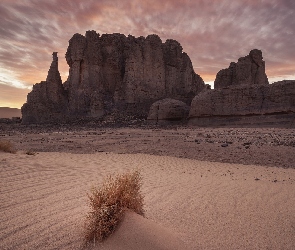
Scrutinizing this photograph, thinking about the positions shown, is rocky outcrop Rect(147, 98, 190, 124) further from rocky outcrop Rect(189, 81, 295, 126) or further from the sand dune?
the sand dune

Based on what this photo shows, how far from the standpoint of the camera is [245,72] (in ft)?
159

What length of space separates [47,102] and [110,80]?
1576 centimetres

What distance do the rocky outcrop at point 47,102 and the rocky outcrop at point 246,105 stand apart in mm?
34312

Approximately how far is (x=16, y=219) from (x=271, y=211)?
11.7ft

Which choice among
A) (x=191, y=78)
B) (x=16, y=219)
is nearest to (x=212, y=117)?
(x=16, y=219)

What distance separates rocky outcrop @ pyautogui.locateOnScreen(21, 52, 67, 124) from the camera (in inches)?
2196

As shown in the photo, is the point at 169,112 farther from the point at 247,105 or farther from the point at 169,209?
the point at 169,209

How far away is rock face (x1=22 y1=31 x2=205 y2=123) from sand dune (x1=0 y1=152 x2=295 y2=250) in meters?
47.4

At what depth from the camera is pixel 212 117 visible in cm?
3188

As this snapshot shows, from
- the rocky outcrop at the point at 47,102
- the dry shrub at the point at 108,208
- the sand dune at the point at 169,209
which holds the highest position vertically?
the rocky outcrop at the point at 47,102

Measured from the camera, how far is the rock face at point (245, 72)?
48375mm

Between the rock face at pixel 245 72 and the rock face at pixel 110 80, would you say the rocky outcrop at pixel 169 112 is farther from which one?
the rock face at pixel 110 80

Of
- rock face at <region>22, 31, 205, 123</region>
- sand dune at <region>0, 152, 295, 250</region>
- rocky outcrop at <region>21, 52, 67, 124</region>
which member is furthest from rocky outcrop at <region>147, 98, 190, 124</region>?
sand dune at <region>0, 152, 295, 250</region>

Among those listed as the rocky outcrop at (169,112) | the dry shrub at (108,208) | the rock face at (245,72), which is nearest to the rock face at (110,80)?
the rock face at (245,72)
